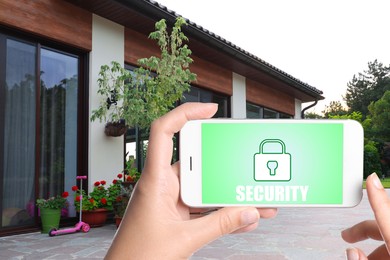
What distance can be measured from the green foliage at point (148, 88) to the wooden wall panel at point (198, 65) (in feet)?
2.85

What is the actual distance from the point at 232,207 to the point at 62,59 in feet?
19.5

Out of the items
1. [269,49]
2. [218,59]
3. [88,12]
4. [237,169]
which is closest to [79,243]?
[88,12]

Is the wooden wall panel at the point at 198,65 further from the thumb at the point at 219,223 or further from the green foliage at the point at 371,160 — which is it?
the green foliage at the point at 371,160

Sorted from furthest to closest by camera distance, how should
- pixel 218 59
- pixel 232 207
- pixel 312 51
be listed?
pixel 312 51 < pixel 218 59 < pixel 232 207

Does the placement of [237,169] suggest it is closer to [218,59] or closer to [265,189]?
[265,189]

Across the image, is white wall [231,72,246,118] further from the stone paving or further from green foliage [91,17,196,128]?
the stone paving

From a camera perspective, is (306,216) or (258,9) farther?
(258,9)

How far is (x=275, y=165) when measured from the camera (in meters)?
1.09

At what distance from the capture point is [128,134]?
738 centimetres

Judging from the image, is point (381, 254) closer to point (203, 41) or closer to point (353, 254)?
point (353, 254)

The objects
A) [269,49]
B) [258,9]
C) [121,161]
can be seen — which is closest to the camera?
[121,161]

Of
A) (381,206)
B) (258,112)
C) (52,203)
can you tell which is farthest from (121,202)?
(258,112)

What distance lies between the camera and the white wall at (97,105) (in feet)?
21.4

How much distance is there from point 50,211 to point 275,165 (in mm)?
5060
